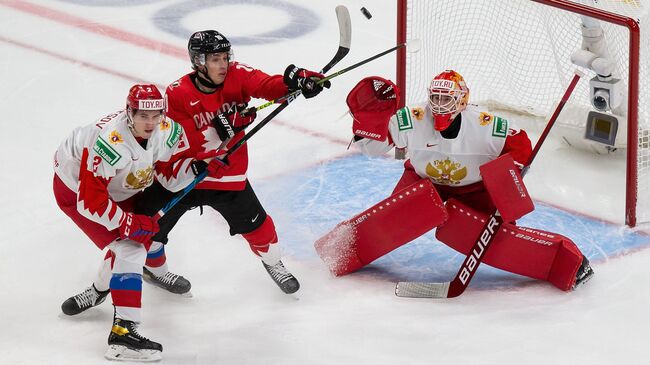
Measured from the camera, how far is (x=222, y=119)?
377cm

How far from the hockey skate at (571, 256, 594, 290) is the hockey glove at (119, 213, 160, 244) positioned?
4.64ft

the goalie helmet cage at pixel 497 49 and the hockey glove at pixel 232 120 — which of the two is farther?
the goalie helmet cage at pixel 497 49

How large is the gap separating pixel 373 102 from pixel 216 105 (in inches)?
20.6

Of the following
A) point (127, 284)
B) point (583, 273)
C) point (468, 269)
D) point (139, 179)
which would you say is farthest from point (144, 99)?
point (583, 273)

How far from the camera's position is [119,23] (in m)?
6.45

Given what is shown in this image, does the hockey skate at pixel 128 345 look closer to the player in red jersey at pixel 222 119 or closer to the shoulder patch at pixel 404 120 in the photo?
the player in red jersey at pixel 222 119

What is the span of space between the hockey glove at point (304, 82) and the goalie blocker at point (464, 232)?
495mm

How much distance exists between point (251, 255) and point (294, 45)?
217 cm

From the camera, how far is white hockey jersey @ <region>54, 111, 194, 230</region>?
342 centimetres

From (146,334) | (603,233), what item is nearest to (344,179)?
(603,233)

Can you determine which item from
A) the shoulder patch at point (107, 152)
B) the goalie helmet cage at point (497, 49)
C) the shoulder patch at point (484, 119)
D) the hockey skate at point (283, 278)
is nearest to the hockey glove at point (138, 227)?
the shoulder patch at point (107, 152)

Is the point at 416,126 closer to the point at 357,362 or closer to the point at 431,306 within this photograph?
the point at 431,306

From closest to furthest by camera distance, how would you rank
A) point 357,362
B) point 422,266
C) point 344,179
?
point 357,362 → point 422,266 → point 344,179

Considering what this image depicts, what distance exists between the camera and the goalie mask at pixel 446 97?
3.73 m
